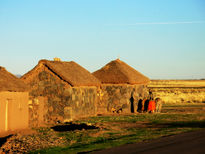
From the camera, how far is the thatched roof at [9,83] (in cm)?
2565

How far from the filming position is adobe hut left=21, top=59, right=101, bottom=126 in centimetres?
3259

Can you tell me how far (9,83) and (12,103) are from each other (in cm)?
128

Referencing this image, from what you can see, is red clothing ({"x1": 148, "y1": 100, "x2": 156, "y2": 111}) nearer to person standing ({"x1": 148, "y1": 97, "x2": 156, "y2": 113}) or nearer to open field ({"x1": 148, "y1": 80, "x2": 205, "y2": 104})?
person standing ({"x1": 148, "y1": 97, "x2": 156, "y2": 113})

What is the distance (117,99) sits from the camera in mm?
41469

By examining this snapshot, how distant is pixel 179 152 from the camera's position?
15859 millimetres

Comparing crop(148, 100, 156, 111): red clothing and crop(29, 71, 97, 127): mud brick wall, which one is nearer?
crop(29, 71, 97, 127): mud brick wall

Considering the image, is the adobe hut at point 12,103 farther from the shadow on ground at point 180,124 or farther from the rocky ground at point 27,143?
the shadow on ground at point 180,124

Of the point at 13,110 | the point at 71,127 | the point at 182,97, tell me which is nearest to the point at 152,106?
the point at 71,127

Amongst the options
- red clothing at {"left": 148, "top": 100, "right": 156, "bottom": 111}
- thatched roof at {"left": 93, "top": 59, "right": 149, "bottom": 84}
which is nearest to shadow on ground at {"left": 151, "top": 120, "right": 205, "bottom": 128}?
red clothing at {"left": 148, "top": 100, "right": 156, "bottom": 111}

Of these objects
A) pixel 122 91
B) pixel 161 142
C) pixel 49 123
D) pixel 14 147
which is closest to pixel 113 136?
pixel 161 142

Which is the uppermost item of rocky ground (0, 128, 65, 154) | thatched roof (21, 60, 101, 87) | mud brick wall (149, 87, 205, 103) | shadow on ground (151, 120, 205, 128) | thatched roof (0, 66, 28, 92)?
thatched roof (21, 60, 101, 87)

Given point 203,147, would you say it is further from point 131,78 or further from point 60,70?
point 131,78

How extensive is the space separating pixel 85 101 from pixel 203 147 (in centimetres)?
1921

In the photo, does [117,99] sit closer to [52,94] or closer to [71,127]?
[52,94]
